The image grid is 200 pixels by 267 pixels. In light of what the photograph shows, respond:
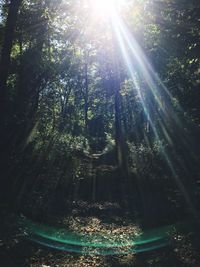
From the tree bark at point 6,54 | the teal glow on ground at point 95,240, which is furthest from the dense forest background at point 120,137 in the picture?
the teal glow on ground at point 95,240

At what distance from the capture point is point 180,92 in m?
Result: 16.1

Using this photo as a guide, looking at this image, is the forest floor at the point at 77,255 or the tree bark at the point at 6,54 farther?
the tree bark at the point at 6,54

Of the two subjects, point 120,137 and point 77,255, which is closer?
point 77,255

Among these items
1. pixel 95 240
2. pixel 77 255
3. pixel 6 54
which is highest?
pixel 6 54

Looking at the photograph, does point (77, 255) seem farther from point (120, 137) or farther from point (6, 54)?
point (120, 137)

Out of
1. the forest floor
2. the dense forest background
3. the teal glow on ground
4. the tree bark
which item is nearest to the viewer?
the forest floor

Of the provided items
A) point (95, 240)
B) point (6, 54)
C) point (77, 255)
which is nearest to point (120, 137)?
point (6, 54)

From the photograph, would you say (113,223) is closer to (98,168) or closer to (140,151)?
(140,151)

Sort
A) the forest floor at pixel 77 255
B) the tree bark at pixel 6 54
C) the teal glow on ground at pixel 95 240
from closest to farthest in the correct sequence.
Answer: the forest floor at pixel 77 255 → the teal glow on ground at pixel 95 240 → the tree bark at pixel 6 54

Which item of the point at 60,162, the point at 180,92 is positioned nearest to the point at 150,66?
the point at 60,162

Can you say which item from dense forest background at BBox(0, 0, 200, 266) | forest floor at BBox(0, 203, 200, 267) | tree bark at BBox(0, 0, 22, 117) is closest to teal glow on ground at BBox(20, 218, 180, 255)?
forest floor at BBox(0, 203, 200, 267)

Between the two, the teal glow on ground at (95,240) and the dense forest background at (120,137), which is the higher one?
the dense forest background at (120,137)

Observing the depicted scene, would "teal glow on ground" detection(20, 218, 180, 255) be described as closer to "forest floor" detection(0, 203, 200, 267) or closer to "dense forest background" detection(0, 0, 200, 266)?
"forest floor" detection(0, 203, 200, 267)

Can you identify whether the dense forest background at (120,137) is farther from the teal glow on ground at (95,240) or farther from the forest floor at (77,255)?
the forest floor at (77,255)
